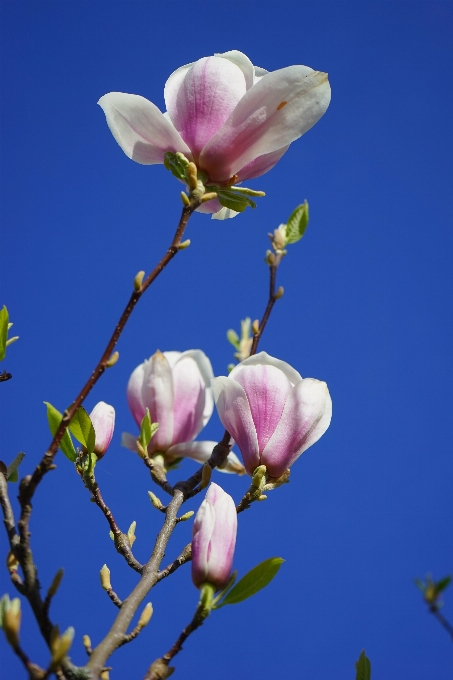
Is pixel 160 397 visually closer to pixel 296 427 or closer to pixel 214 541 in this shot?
pixel 296 427

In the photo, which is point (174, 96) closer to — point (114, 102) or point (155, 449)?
point (114, 102)

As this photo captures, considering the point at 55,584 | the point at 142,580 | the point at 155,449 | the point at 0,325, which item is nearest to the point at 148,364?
the point at 155,449

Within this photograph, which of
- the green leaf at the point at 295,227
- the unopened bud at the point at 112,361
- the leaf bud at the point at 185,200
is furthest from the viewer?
the green leaf at the point at 295,227

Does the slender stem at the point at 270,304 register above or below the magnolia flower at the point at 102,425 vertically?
above

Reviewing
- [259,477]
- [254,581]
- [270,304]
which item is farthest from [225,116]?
[254,581]

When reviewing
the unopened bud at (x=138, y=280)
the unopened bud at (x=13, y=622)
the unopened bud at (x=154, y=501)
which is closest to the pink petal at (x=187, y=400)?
the unopened bud at (x=154, y=501)

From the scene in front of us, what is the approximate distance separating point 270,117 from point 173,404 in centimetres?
64

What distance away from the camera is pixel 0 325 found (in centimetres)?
93

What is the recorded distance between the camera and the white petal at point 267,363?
1009 mm

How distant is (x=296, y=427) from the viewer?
0.97m

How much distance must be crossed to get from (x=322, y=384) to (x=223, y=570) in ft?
1.20

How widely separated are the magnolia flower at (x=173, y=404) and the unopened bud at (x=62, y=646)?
666 mm

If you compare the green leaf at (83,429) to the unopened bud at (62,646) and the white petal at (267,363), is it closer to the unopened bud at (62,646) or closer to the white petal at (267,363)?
the white petal at (267,363)

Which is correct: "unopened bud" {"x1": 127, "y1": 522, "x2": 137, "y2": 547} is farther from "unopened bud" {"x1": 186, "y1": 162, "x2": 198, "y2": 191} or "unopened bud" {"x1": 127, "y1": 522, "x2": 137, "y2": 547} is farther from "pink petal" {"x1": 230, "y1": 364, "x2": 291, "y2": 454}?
"unopened bud" {"x1": 186, "y1": 162, "x2": 198, "y2": 191}
